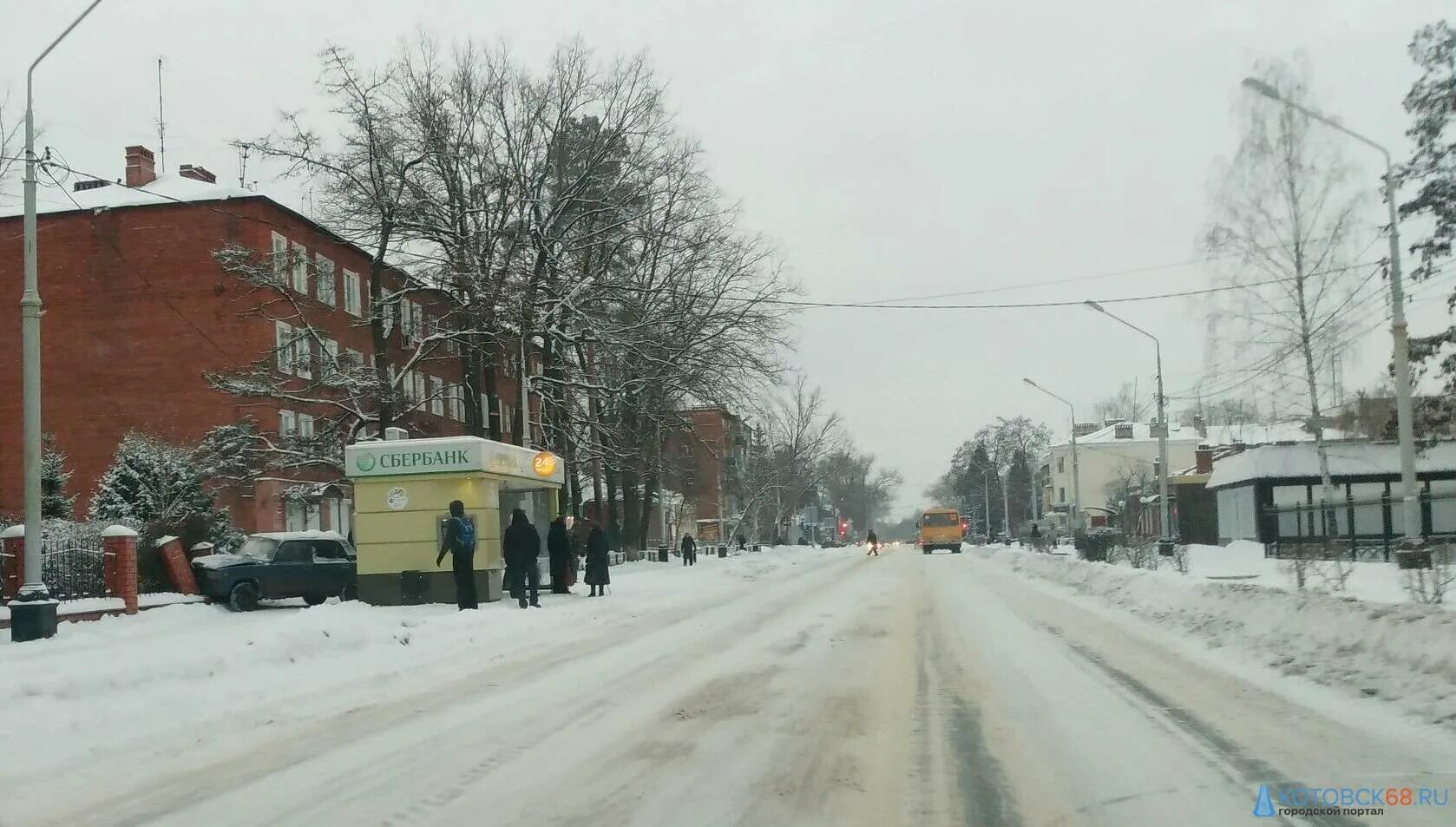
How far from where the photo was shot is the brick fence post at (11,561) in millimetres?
20828

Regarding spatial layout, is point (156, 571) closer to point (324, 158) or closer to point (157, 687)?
point (324, 158)

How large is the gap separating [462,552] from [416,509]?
10.5 ft

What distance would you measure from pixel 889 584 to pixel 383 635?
662 inches

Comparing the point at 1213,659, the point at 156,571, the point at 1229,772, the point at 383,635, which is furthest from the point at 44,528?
the point at 1229,772

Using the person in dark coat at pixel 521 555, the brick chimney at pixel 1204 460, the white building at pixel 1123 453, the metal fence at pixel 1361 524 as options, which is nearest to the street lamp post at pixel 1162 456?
the metal fence at pixel 1361 524

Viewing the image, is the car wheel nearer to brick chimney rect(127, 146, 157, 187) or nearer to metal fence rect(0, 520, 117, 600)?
metal fence rect(0, 520, 117, 600)

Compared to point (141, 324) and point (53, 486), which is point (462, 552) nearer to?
point (53, 486)

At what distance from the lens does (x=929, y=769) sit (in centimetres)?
711

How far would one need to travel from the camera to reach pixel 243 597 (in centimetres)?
2612

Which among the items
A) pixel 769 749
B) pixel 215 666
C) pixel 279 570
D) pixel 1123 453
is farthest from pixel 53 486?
pixel 1123 453

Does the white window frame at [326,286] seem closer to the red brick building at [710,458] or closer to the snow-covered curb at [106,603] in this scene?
the red brick building at [710,458]

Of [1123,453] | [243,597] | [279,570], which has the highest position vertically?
[1123,453]

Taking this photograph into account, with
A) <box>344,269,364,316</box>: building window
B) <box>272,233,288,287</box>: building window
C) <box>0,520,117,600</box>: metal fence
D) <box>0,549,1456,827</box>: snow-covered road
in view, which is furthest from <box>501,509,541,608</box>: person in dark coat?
<box>344,269,364,316</box>: building window

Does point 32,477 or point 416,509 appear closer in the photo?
point 32,477
